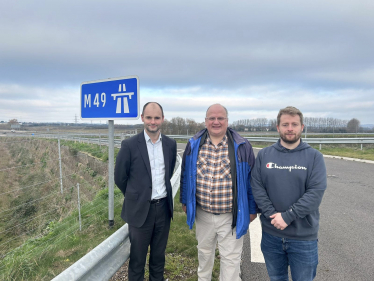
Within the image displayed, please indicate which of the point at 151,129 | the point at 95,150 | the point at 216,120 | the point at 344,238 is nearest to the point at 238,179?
the point at 216,120

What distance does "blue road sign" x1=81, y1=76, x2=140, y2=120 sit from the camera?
141 inches

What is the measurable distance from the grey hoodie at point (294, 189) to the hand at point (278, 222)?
31mm

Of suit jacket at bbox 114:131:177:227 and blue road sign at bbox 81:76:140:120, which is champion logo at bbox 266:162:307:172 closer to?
suit jacket at bbox 114:131:177:227

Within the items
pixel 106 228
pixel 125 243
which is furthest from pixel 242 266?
pixel 106 228

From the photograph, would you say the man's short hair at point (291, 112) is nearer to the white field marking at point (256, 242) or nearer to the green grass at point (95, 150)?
the white field marking at point (256, 242)

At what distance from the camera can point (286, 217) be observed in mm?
2158

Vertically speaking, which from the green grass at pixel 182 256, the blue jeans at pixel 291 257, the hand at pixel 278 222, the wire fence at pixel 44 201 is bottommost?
the wire fence at pixel 44 201

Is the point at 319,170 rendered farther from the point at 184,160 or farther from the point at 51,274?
the point at 51,274

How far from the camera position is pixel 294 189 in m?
2.20

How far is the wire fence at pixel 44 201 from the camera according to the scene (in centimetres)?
448

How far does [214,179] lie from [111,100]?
6.68 ft

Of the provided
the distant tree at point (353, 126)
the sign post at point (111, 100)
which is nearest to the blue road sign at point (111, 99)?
the sign post at point (111, 100)

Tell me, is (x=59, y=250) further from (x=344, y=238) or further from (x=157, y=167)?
(x=344, y=238)

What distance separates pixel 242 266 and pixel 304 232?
1.39 meters
